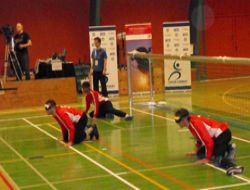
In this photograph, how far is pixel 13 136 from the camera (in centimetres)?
1491

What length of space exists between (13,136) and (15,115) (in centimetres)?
391

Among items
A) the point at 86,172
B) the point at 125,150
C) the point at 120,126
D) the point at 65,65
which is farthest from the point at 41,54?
the point at 86,172

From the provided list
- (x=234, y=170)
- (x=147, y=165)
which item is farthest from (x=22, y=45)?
(x=234, y=170)

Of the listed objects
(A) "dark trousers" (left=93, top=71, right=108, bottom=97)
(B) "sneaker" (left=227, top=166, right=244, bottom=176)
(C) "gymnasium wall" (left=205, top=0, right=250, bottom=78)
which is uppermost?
(C) "gymnasium wall" (left=205, top=0, right=250, bottom=78)

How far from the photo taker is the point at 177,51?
74.5 ft

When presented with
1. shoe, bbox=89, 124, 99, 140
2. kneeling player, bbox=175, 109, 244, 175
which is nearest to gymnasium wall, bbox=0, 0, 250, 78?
shoe, bbox=89, 124, 99, 140


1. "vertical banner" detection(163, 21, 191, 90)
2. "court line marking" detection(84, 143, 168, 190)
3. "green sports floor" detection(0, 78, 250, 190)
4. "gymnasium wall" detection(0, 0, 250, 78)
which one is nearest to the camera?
"court line marking" detection(84, 143, 168, 190)

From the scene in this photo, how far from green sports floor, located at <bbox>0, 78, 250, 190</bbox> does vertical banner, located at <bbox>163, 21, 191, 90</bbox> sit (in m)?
3.35

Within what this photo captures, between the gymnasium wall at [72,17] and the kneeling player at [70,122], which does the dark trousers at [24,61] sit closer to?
the gymnasium wall at [72,17]

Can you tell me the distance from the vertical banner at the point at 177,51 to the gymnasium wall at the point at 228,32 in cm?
563

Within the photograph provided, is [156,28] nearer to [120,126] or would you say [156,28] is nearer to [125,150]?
[120,126]

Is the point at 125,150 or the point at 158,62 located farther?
the point at 158,62

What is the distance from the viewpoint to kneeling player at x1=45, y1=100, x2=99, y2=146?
40.8 ft

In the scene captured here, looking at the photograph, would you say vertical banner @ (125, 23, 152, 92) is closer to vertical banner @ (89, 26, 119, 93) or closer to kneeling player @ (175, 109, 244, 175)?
vertical banner @ (89, 26, 119, 93)
